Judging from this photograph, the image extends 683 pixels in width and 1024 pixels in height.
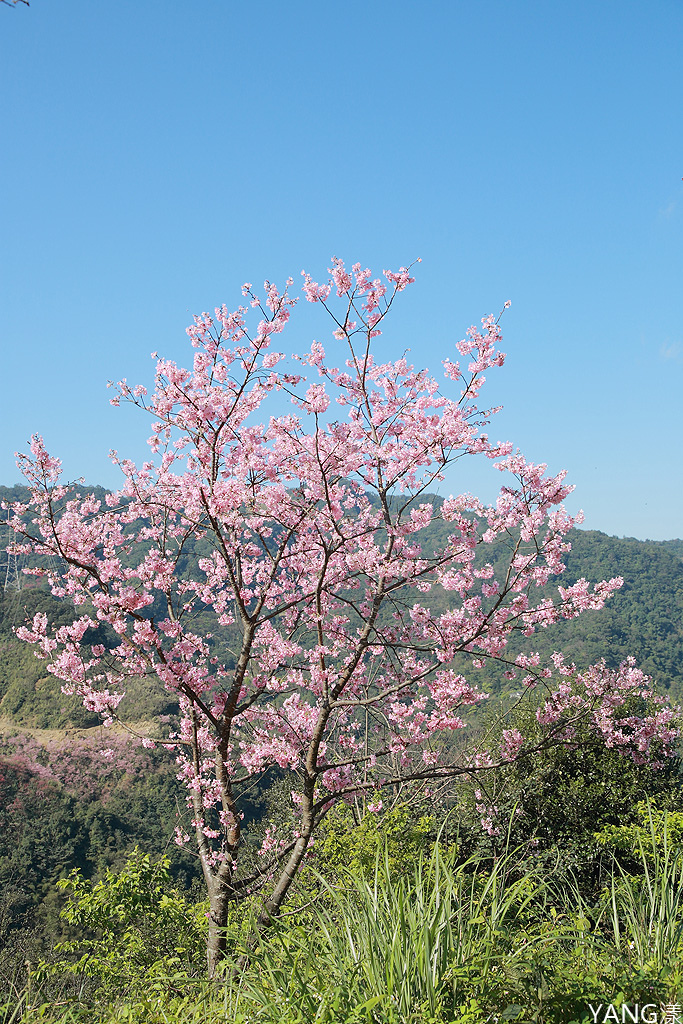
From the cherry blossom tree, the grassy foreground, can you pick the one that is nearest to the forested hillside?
the cherry blossom tree

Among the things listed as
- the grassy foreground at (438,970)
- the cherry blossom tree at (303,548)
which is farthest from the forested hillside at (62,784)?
the grassy foreground at (438,970)

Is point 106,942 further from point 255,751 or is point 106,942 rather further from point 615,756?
point 615,756

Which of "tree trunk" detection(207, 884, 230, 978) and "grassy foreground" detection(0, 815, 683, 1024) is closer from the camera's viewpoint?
"grassy foreground" detection(0, 815, 683, 1024)

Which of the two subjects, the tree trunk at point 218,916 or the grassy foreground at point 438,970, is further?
the tree trunk at point 218,916

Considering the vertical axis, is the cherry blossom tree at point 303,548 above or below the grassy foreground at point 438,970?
above

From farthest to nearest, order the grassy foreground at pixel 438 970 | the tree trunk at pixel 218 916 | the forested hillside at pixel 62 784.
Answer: the forested hillside at pixel 62 784, the tree trunk at pixel 218 916, the grassy foreground at pixel 438 970

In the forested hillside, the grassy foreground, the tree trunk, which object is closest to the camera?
the grassy foreground

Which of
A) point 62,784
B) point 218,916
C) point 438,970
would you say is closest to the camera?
point 438,970

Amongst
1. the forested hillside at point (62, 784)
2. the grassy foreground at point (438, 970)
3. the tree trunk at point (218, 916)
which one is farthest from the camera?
the forested hillside at point (62, 784)

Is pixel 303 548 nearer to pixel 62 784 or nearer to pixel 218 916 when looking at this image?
pixel 218 916

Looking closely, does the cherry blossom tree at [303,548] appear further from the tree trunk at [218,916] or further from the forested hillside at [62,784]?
the forested hillside at [62,784]

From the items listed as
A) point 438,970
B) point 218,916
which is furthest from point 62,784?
point 438,970

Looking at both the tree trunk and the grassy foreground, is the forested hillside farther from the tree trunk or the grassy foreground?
the grassy foreground

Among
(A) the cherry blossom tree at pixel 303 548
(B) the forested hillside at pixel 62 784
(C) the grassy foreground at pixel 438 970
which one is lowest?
(B) the forested hillside at pixel 62 784
